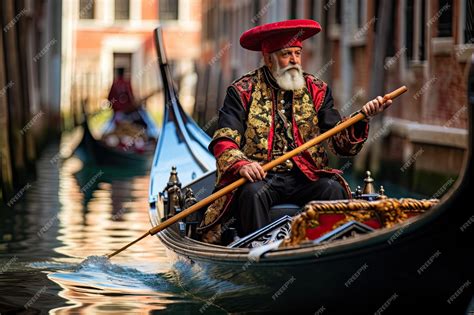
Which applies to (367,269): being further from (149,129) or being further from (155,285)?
(149,129)

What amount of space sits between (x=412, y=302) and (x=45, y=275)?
243 cm

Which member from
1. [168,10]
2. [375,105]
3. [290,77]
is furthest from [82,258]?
[168,10]

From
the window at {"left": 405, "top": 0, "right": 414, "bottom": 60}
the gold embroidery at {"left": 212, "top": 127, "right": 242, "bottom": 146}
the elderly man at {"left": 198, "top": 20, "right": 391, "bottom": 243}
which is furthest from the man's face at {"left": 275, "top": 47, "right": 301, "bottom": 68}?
the window at {"left": 405, "top": 0, "right": 414, "bottom": 60}

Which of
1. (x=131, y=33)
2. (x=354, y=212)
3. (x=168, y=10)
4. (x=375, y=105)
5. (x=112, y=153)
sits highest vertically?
(x=375, y=105)

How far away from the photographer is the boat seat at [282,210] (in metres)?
5.23

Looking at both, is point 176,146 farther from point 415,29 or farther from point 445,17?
point 415,29

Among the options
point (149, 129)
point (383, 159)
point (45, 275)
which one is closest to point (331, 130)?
point (45, 275)

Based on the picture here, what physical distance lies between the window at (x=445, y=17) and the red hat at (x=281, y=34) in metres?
5.07

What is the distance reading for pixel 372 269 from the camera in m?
4.31

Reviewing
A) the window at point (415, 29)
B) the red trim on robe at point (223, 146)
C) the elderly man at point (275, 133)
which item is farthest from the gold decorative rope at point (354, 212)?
the window at point (415, 29)

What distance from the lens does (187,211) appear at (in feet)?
18.0

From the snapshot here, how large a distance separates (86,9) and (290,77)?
28.9 m

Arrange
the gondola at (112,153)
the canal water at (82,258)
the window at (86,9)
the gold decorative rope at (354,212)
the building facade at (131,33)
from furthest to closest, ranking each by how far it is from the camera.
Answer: the building facade at (131,33)
the window at (86,9)
the gondola at (112,153)
the canal water at (82,258)
the gold decorative rope at (354,212)

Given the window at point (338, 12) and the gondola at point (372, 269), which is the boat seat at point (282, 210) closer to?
the gondola at point (372, 269)
